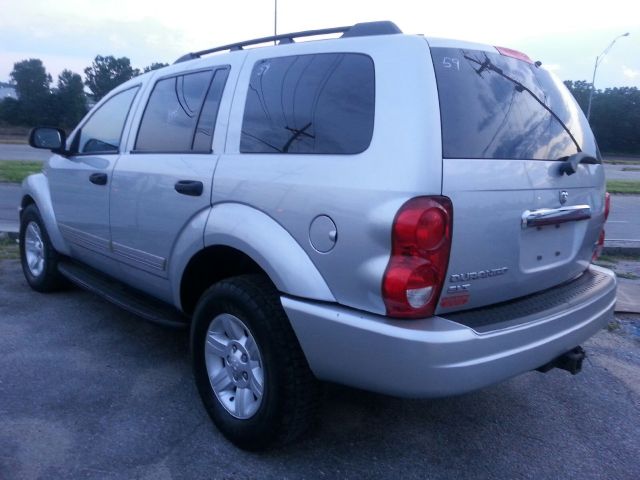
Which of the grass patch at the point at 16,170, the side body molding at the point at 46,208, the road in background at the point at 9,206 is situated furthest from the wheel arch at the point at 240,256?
the grass patch at the point at 16,170

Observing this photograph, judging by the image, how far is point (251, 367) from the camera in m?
2.74

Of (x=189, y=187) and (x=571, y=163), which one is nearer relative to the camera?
(x=571, y=163)

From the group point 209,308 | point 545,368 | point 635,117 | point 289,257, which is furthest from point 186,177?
point 635,117

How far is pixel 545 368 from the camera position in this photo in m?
2.69

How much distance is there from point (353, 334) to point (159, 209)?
1.58 m

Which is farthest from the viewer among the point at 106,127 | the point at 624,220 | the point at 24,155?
the point at 24,155

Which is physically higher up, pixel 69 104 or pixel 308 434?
pixel 69 104

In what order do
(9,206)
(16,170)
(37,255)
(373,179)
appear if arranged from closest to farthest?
(373,179)
(37,255)
(9,206)
(16,170)

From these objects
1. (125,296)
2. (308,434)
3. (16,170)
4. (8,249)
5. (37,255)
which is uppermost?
(125,296)

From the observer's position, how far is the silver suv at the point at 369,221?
87.9 inches

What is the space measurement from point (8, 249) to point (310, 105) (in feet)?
18.3

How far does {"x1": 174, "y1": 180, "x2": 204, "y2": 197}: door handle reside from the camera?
3004mm

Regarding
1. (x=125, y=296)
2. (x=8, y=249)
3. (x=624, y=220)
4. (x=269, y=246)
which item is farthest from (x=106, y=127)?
(x=624, y=220)

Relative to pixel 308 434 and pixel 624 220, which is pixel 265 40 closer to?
pixel 308 434
